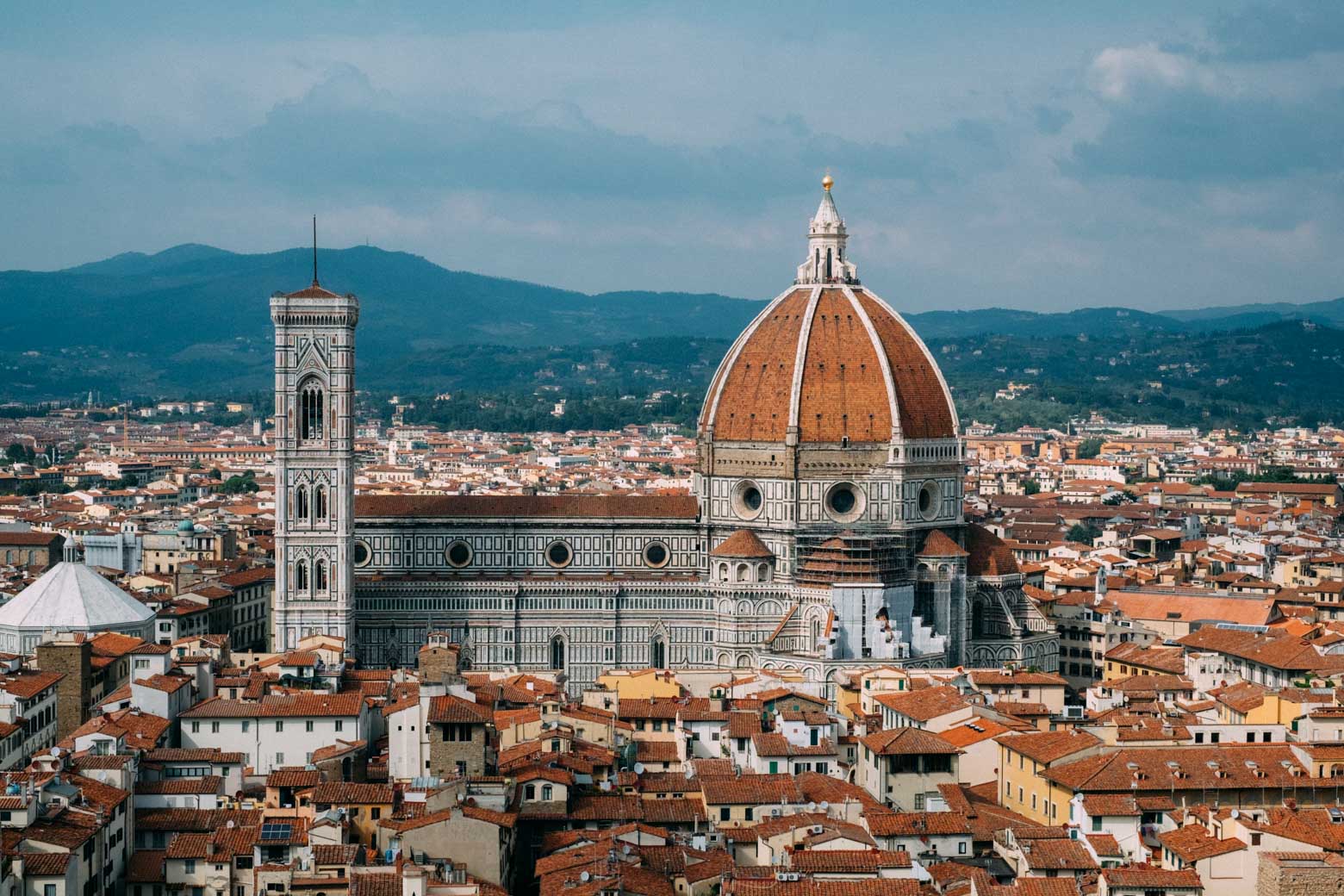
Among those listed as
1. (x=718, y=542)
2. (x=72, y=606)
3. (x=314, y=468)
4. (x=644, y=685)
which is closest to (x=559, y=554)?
(x=718, y=542)

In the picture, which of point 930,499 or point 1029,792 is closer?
point 1029,792

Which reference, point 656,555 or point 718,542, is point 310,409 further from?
point 718,542

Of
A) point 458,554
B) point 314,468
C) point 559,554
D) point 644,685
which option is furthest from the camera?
point 559,554

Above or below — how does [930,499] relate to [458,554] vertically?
above

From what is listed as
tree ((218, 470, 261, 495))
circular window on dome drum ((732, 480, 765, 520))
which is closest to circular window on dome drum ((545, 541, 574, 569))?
circular window on dome drum ((732, 480, 765, 520))

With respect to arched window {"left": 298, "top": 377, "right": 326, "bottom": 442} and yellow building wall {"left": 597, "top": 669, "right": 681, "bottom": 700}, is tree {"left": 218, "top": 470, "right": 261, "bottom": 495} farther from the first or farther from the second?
yellow building wall {"left": 597, "top": 669, "right": 681, "bottom": 700}

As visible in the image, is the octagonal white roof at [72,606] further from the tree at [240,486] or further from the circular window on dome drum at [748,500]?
the tree at [240,486]
